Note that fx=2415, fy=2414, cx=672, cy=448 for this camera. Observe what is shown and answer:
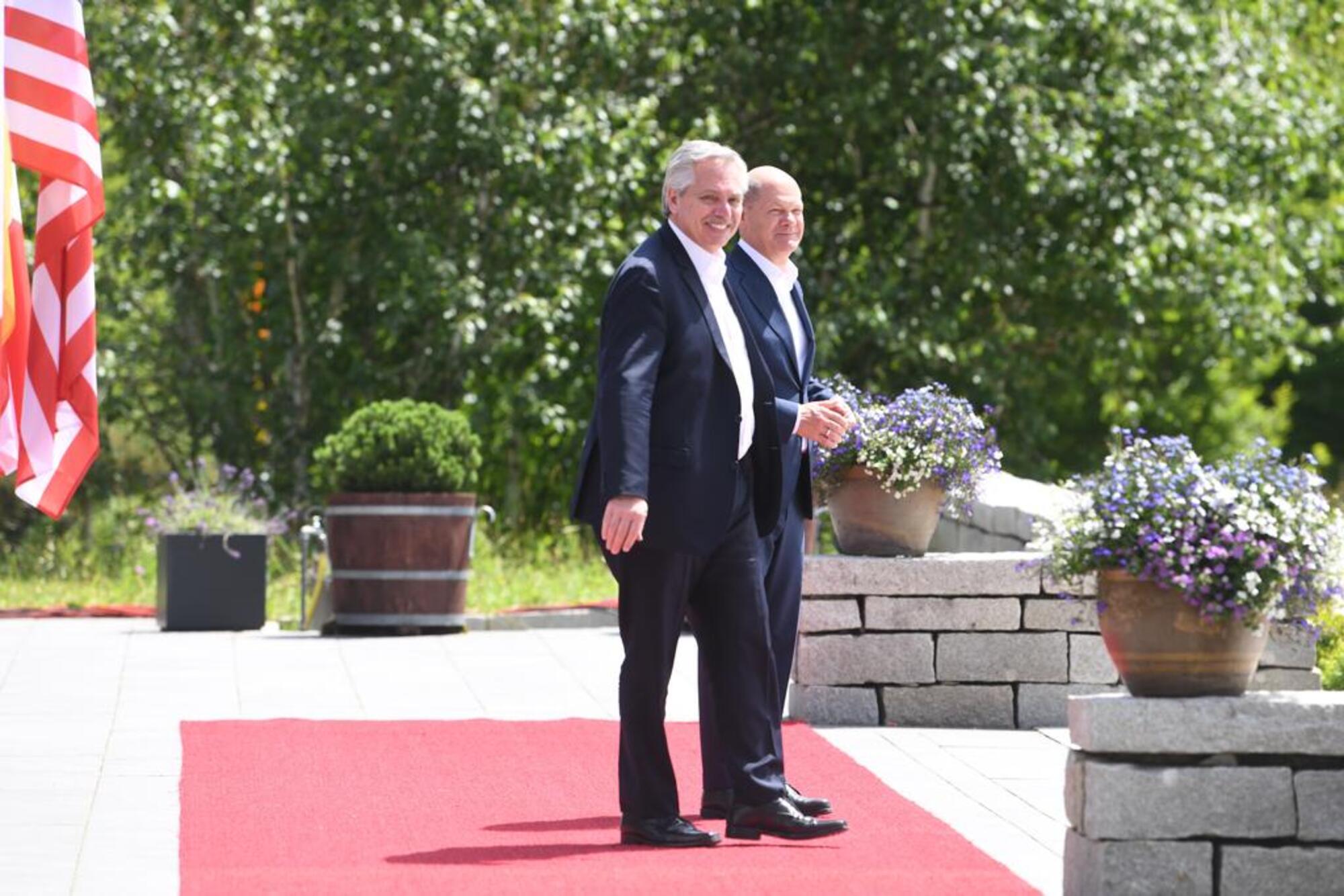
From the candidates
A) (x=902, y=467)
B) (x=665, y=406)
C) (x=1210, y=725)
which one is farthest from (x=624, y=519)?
(x=902, y=467)

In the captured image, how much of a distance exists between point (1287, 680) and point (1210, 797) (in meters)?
3.63

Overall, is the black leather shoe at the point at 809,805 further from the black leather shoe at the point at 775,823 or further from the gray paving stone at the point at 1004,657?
the gray paving stone at the point at 1004,657

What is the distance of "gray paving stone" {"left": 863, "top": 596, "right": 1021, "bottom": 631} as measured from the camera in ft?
30.4

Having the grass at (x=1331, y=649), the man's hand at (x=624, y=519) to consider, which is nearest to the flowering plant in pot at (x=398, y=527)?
the grass at (x=1331, y=649)

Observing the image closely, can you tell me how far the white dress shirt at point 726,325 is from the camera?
658 centimetres

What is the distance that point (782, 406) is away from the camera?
266 inches

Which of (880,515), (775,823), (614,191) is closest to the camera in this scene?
(775,823)

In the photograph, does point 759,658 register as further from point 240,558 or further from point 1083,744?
point 240,558

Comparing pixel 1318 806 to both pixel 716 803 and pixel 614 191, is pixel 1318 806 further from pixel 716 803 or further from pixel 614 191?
pixel 614 191

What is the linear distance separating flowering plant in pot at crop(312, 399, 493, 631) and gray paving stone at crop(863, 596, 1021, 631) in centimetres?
434

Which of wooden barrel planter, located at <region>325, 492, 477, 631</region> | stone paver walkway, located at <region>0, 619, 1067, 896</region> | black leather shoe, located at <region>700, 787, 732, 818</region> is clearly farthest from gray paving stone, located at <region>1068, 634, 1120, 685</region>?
wooden barrel planter, located at <region>325, 492, 477, 631</region>

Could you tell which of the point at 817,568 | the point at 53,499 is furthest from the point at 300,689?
the point at 817,568

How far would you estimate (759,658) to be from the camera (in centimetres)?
659

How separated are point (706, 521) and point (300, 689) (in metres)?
4.41
